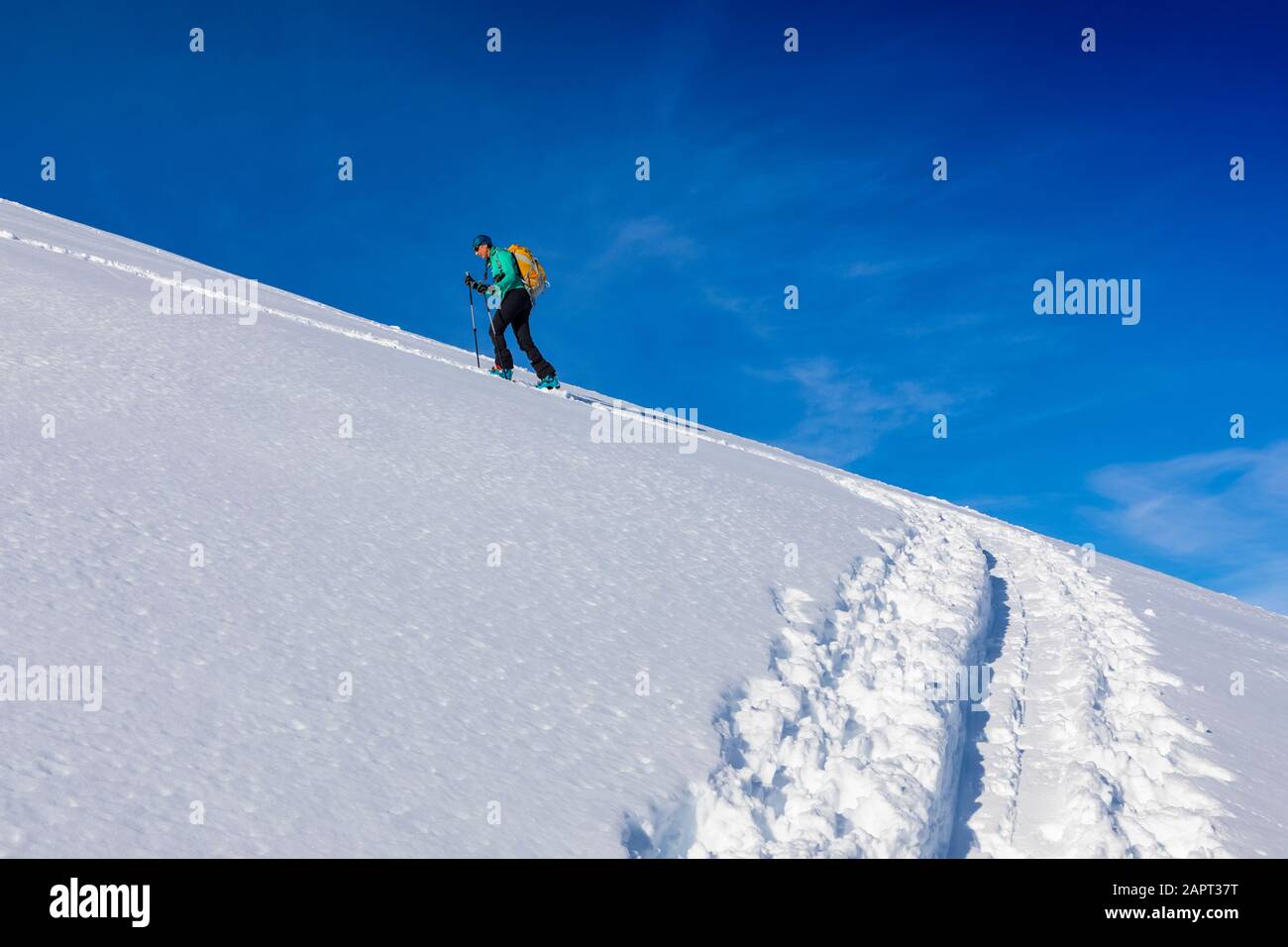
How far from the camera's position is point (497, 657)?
394 cm

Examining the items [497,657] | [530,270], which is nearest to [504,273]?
[530,270]

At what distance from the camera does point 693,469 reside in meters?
8.65

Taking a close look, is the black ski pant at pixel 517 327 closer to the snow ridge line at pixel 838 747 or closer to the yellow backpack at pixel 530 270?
the yellow backpack at pixel 530 270

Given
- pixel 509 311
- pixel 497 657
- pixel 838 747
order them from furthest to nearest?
pixel 509 311, pixel 838 747, pixel 497 657

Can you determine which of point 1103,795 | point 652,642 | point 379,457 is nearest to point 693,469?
point 379,457

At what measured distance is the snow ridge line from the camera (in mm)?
3355

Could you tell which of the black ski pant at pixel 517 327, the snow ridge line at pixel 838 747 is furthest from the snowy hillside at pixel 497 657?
the black ski pant at pixel 517 327

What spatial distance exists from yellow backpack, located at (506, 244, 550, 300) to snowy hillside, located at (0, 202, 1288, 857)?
4.30 metres

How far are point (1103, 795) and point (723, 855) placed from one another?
219 cm

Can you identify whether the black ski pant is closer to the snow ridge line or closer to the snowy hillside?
the snowy hillside

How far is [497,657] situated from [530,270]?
8.96m

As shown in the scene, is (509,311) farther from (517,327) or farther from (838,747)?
(838,747)
